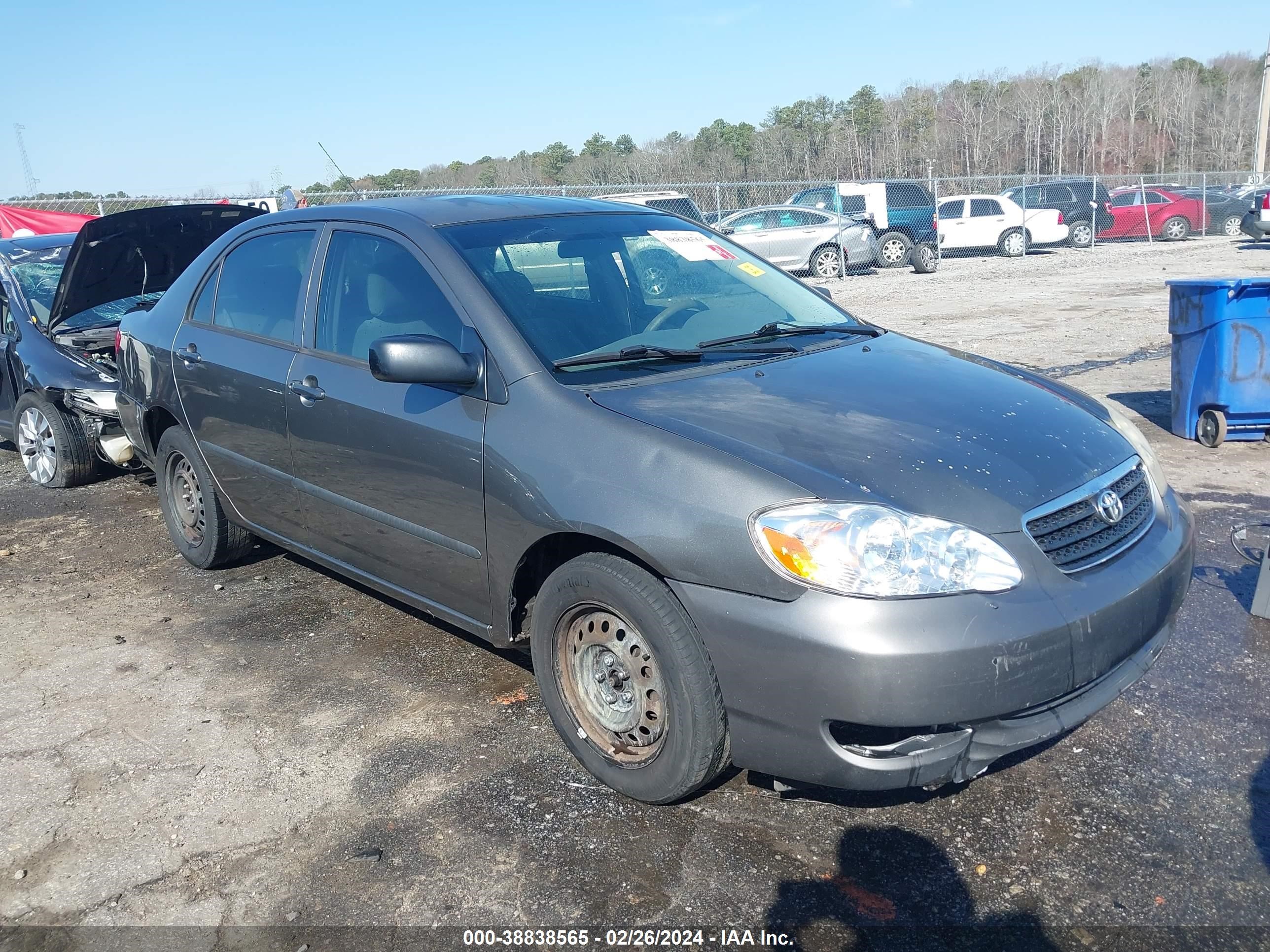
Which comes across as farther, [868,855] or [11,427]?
[11,427]

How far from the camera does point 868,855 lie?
2777 mm

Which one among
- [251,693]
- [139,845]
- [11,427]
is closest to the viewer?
[139,845]

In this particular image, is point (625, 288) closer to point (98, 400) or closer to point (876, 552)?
point (876, 552)

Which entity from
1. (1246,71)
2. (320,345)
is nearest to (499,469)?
(320,345)

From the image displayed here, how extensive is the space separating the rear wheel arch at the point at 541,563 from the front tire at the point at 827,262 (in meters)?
18.2

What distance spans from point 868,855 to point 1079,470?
120cm

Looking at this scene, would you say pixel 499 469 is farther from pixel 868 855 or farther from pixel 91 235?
pixel 91 235

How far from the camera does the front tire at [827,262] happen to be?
20.5 m

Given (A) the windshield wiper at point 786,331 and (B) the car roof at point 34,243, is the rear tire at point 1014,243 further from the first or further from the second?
(A) the windshield wiper at point 786,331

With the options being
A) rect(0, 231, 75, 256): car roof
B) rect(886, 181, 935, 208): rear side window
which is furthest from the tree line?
rect(0, 231, 75, 256): car roof

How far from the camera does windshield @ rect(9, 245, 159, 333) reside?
7.09 meters

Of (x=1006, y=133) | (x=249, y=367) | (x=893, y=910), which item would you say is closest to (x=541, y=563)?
(x=893, y=910)

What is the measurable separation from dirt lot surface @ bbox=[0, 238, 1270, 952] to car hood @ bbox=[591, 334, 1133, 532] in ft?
2.96

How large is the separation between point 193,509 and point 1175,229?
2856 centimetres
